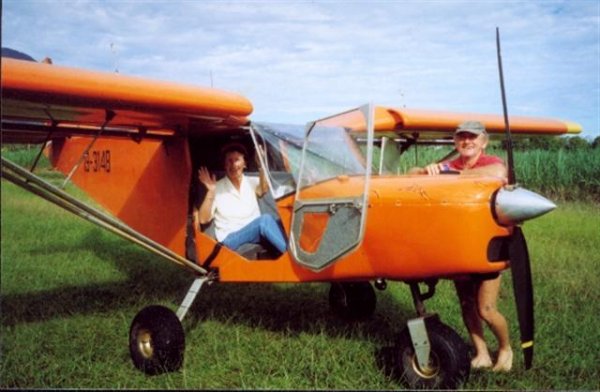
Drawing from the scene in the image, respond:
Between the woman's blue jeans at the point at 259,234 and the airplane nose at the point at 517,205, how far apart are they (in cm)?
182

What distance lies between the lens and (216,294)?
6.45 meters

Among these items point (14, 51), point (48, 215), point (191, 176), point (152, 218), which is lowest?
point (48, 215)

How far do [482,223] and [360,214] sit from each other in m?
0.77

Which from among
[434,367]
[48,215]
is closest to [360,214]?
[434,367]

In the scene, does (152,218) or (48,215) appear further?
(48,215)

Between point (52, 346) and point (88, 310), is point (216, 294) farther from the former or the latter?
point (52, 346)

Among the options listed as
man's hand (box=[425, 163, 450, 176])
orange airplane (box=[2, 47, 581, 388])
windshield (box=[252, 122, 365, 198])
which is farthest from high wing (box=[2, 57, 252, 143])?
man's hand (box=[425, 163, 450, 176])

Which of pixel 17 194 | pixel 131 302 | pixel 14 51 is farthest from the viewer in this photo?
pixel 17 194

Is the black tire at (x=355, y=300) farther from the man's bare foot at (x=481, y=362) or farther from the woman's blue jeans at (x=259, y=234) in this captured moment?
the man's bare foot at (x=481, y=362)

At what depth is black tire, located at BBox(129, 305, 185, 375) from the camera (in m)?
4.07

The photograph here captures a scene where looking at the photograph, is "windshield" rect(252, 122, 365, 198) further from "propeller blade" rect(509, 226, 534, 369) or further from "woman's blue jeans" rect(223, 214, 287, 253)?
"propeller blade" rect(509, 226, 534, 369)

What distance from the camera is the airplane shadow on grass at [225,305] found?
5.18m

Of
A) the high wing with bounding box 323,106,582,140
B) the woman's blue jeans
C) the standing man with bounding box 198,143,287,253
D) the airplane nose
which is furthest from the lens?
the high wing with bounding box 323,106,582,140

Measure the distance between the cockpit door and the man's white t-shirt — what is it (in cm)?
93
